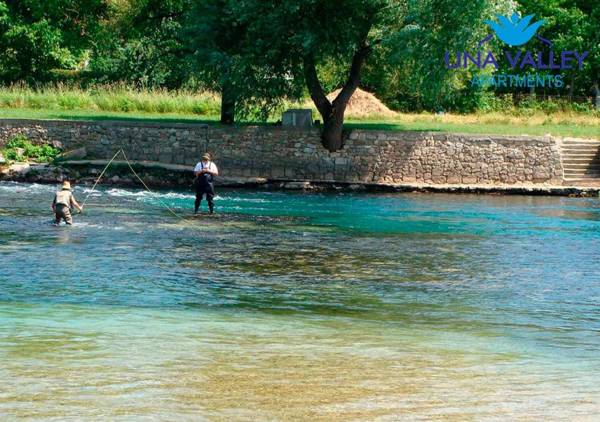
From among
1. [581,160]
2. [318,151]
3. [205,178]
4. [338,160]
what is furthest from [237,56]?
[581,160]

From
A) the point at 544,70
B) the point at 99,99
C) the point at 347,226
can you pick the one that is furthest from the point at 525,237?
the point at 544,70

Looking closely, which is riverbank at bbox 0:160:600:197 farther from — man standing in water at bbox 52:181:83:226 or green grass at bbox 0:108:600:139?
man standing in water at bbox 52:181:83:226

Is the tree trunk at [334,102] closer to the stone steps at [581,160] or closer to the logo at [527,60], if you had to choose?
the stone steps at [581,160]

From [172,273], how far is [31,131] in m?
20.3

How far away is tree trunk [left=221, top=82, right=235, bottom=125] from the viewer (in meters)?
37.6

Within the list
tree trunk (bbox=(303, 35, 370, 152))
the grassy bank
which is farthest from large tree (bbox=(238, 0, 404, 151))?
the grassy bank

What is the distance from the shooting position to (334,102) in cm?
3803

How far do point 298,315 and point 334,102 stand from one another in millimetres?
21874

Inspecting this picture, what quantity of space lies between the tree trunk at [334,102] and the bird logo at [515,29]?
5811mm

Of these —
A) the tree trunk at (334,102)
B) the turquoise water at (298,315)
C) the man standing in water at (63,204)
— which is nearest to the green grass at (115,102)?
the tree trunk at (334,102)

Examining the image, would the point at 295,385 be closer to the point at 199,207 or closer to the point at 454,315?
the point at 454,315

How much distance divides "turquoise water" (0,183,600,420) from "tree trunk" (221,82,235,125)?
25.7 feet

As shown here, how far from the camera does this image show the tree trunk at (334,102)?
37719 mm

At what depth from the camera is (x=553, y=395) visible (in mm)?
12117
